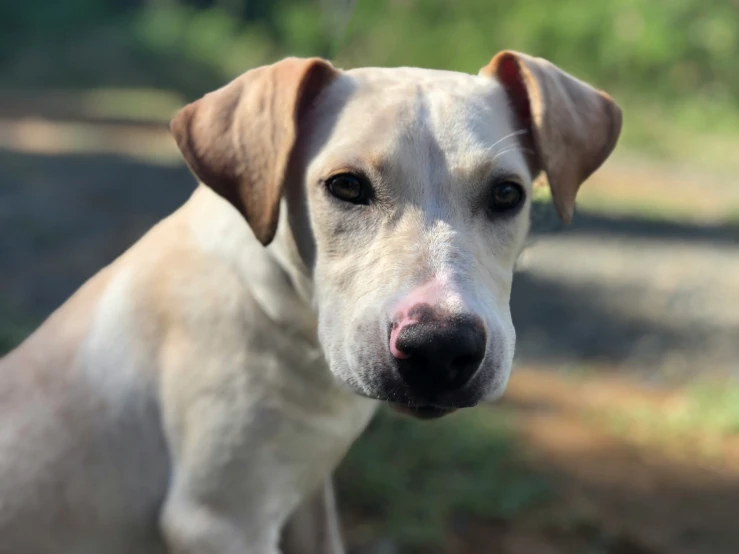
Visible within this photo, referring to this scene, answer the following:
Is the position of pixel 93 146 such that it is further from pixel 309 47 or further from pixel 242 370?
pixel 242 370

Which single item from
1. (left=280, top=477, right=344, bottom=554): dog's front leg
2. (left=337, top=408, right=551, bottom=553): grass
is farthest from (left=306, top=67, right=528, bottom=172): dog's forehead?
(left=337, top=408, right=551, bottom=553): grass

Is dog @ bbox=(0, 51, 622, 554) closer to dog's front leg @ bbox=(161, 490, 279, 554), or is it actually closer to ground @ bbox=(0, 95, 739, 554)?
dog's front leg @ bbox=(161, 490, 279, 554)

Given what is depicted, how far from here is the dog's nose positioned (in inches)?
59.9

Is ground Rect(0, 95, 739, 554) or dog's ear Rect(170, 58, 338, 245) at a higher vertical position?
dog's ear Rect(170, 58, 338, 245)

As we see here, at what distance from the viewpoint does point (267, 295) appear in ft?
6.26

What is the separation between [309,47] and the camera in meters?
8.89

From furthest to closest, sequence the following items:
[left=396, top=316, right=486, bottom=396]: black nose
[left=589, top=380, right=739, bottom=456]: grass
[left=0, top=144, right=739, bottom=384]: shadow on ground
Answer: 1. [left=0, top=144, right=739, bottom=384]: shadow on ground
2. [left=589, top=380, right=739, bottom=456]: grass
3. [left=396, top=316, right=486, bottom=396]: black nose

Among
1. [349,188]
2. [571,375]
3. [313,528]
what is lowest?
[571,375]

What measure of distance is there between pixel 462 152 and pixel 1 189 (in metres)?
5.54

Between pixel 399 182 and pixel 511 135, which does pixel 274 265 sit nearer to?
pixel 399 182

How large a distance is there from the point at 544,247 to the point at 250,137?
2011mm

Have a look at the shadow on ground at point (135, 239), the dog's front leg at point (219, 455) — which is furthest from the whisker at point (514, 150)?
the shadow on ground at point (135, 239)

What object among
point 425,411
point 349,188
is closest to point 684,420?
point 425,411

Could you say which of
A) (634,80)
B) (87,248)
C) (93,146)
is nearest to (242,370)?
(87,248)
